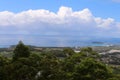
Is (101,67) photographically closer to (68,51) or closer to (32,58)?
(32,58)

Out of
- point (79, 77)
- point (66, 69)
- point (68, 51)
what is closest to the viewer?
point (79, 77)

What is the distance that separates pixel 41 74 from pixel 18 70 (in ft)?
7.07

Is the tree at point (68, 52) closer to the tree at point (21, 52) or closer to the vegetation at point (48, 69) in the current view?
the vegetation at point (48, 69)

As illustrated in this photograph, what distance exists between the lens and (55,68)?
35719 millimetres

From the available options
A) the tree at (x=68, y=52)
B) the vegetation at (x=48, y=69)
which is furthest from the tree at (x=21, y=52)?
the tree at (x=68, y=52)

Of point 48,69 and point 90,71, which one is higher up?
point 48,69

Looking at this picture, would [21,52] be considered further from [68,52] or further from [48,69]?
[68,52]

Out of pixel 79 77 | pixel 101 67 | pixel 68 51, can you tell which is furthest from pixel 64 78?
pixel 68 51

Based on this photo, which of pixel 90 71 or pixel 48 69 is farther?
pixel 48 69

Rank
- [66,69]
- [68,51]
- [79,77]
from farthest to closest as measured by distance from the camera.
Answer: [68,51] → [66,69] → [79,77]

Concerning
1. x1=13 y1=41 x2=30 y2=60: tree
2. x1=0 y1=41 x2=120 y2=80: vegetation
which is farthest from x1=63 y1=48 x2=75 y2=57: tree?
x1=13 y1=41 x2=30 y2=60: tree

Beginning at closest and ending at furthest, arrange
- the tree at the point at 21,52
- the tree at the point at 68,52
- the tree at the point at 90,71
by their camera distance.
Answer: the tree at the point at 90,71
the tree at the point at 21,52
the tree at the point at 68,52

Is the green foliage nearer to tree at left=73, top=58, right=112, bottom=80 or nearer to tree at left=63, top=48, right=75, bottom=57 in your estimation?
tree at left=73, top=58, right=112, bottom=80

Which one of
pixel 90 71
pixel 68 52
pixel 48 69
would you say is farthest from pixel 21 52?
pixel 68 52
